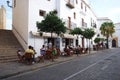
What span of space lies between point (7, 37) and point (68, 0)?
12815 millimetres

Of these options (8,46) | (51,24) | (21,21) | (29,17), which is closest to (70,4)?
(21,21)

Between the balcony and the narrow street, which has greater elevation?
the balcony

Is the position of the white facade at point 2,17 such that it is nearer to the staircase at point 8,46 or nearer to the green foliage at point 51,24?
the staircase at point 8,46

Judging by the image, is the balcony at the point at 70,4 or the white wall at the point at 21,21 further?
the balcony at the point at 70,4

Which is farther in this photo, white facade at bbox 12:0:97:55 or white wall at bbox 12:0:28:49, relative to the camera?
white wall at bbox 12:0:28:49

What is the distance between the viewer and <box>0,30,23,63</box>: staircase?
709 inches

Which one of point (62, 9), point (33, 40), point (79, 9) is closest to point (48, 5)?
point (62, 9)

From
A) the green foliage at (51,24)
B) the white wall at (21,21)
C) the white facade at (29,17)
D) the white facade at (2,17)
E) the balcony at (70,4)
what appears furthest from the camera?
the white facade at (2,17)

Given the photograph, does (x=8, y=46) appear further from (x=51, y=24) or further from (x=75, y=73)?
(x=75, y=73)

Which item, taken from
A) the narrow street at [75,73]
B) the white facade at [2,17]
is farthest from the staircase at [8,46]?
the white facade at [2,17]

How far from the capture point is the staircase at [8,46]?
59.1 ft

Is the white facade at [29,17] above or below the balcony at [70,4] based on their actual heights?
below

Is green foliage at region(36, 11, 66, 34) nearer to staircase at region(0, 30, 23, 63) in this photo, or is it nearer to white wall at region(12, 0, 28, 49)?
staircase at region(0, 30, 23, 63)

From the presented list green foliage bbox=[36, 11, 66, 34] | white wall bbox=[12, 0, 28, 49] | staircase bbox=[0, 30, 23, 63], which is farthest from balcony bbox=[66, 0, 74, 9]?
green foliage bbox=[36, 11, 66, 34]
